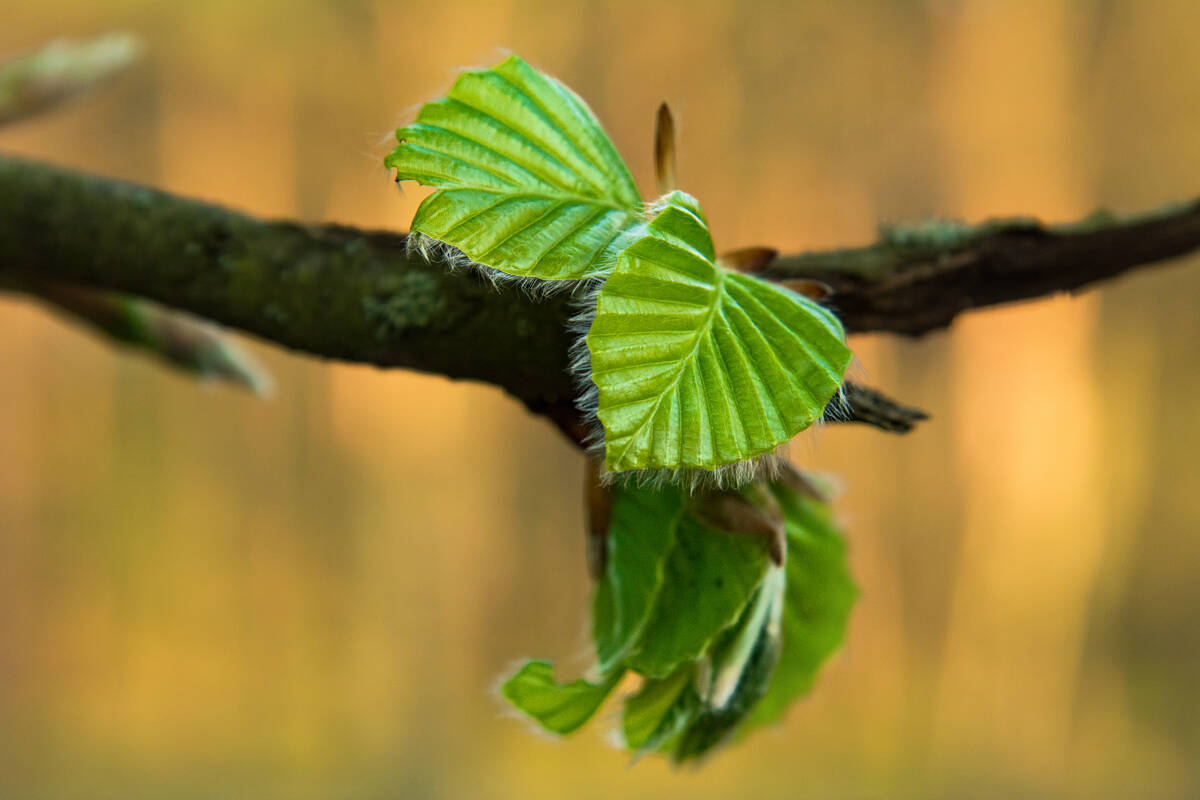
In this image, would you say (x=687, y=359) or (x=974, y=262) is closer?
(x=687, y=359)

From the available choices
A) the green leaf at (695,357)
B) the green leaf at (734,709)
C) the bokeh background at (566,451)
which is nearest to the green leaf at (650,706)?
the green leaf at (734,709)

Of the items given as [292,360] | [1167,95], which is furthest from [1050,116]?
[292,360]

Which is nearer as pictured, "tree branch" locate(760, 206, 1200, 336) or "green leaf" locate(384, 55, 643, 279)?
"green leaf" locate(384, 55, 643, 279)

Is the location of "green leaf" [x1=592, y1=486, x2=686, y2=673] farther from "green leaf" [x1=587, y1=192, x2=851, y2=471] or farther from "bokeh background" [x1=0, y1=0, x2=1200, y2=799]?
"bokeh background" [x1=0, y1=0, x2=1200, y2=799]

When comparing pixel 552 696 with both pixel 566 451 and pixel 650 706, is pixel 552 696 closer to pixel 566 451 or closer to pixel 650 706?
pixel 650 706

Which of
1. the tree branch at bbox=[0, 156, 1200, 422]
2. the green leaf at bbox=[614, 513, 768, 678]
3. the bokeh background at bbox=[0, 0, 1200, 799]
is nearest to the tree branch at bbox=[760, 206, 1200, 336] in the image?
the tree branch at bbox=[0, 156, 1200, 422]

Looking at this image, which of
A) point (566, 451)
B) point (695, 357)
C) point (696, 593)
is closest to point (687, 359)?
point (695, 357)

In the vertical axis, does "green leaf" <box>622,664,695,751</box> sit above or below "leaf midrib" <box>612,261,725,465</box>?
below
